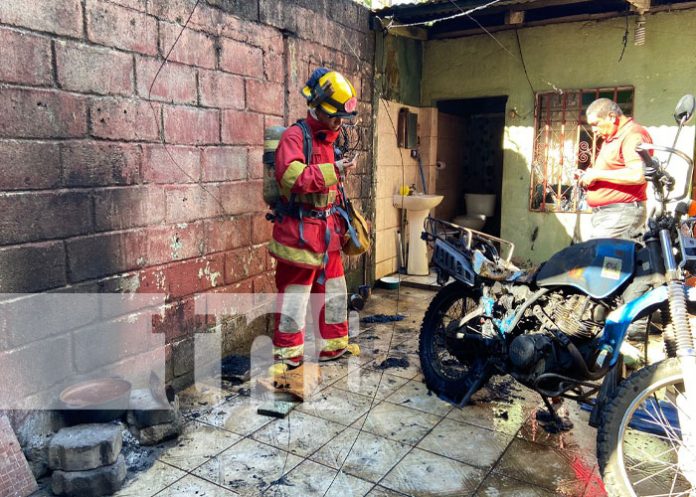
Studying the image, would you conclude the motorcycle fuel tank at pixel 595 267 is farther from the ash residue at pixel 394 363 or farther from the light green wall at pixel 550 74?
the light green wall at pixel 550 74

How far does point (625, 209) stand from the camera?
14.8ft

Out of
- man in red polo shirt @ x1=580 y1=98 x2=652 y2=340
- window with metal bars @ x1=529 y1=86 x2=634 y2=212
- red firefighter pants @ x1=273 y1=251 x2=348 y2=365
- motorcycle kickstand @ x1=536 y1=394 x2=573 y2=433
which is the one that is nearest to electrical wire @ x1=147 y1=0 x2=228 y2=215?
red firefighter pants @ x1=273 y1=251 x2=348 y2=365

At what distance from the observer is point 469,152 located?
10.3 metres

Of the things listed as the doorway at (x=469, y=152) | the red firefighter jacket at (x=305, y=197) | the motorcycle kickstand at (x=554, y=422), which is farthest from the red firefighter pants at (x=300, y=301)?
the doorway at (x=469, y=152)

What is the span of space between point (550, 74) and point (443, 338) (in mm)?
4515

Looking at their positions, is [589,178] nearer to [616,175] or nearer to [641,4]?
[616,175]

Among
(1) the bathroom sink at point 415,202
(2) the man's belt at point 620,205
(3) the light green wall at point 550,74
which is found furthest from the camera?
(1) the bathroom sink at point 415,202

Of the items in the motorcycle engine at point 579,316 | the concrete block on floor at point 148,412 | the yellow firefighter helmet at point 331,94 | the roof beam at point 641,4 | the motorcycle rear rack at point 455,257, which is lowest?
the concrete block on floor at point 148,412

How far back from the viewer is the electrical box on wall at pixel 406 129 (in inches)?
286

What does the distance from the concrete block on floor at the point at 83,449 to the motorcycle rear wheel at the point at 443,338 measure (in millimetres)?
2072

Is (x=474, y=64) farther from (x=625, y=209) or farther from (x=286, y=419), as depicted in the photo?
(x=286, y=419)

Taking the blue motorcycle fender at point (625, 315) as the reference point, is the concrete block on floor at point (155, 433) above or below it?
below

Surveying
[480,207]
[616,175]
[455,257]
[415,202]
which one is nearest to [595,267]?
[455,257]

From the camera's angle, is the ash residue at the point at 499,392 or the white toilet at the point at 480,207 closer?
the ash residue at the point at 499,392
